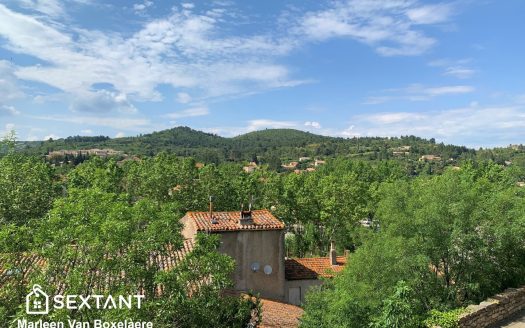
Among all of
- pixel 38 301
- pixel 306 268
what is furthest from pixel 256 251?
pixel 38 301

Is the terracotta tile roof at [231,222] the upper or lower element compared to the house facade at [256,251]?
upper

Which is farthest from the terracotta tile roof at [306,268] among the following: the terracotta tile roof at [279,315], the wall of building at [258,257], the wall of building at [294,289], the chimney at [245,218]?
the chimney at [245,218]

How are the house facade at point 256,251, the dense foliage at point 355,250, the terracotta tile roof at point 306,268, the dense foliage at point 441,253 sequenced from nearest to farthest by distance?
1. the dense foliage at point 355,250
2. the dense foliage at point 441,253
3. the house facade at point 256,251
4. the terracotta tile roof at point 306,268

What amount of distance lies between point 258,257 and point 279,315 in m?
3.96

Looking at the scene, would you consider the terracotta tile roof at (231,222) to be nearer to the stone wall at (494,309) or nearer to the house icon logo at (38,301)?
the stone wall at (494,309)

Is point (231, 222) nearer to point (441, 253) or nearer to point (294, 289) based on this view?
point (294, 289)

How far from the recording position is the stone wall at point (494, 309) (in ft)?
38.7

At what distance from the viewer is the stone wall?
11.8m

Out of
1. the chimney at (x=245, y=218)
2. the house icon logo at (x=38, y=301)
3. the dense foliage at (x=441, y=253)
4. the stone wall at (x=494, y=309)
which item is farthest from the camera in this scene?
the chimney at (x=245, y=218)

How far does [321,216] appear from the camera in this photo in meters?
41.5

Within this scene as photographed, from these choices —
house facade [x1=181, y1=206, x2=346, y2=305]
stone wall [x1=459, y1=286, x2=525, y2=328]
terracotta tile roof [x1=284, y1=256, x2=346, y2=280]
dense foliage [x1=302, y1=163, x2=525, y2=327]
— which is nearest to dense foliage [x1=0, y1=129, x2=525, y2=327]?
dense foliage [x1=302, y1=163, x2=525, y2=327]

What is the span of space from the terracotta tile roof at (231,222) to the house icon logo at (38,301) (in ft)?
39.9

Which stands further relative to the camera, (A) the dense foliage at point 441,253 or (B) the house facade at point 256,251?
(B) the house facade at point 256,251

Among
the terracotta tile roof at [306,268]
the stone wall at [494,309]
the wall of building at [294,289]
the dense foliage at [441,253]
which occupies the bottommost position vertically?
the wall of building at [294,289]
